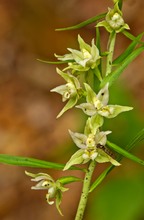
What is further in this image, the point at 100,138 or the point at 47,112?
the point at 47,112

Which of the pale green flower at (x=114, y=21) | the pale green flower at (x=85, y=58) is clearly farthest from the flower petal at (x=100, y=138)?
the pale green flower at (x=114, y=21)

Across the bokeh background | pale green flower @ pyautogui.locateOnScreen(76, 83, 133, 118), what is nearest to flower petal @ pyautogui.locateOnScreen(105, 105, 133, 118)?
pale green flower @ pyautogui.locateOnScreen(76, 83, 133, 118)

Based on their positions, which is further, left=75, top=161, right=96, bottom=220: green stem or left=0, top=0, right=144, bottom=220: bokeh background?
left=0, top=0, right=144, bottom=220: bokeh background

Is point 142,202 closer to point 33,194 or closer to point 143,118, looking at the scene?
point 143,118

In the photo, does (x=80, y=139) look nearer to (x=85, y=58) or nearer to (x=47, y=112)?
(x=85, y=58)

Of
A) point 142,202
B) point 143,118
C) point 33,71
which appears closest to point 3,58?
point 33,71

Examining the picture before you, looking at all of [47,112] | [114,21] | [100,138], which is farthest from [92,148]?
Answer: [47,112]

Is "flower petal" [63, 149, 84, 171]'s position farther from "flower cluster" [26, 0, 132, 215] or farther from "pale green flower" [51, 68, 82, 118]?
"pale green flower" [51, 68, 82, 118]
